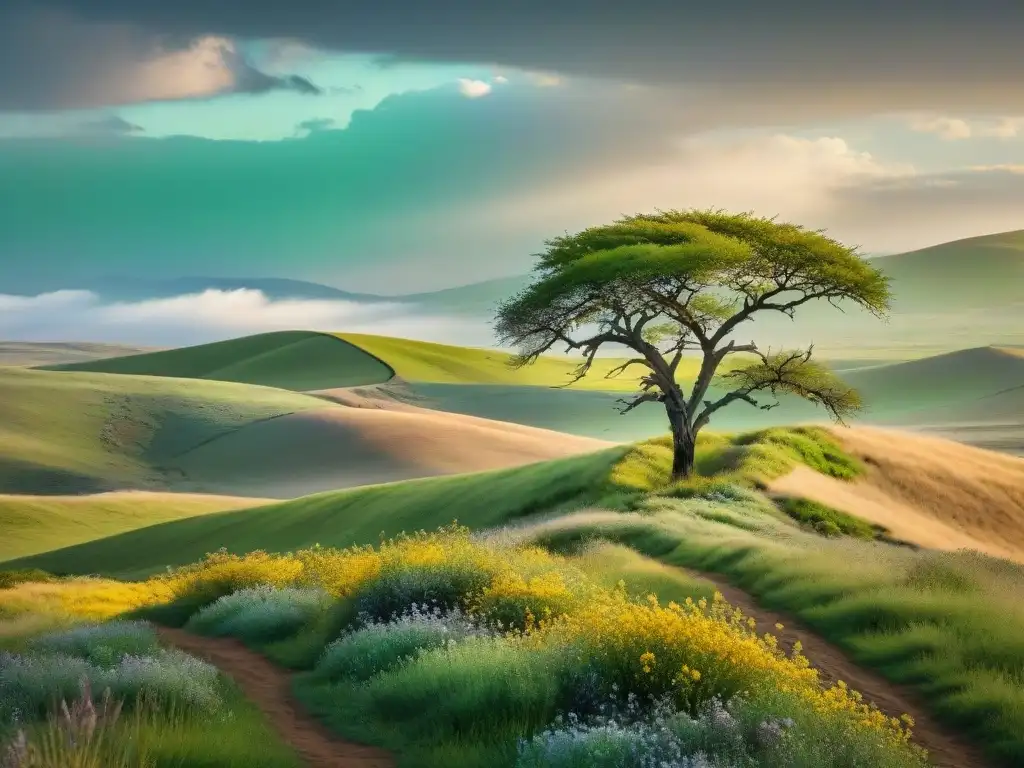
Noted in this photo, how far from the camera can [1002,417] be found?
11462 cm

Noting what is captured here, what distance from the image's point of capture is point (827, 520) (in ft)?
108

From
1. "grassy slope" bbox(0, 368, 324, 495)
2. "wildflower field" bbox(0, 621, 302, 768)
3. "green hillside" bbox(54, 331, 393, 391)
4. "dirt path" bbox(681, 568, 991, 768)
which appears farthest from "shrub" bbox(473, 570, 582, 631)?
"green hillside" bbox(54, 331, 393, 391)

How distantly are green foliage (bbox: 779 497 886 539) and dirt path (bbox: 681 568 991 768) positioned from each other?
13.4 metres

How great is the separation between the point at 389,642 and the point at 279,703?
5.49 feet

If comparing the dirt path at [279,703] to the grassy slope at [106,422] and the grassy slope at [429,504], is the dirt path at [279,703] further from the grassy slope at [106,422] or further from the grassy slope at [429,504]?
the grassy slope at [106,422]

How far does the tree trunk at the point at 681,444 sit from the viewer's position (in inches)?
1405

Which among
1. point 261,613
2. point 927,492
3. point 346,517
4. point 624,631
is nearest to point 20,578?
point 346,517

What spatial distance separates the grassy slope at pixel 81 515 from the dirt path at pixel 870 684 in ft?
144

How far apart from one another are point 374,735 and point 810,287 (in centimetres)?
2958

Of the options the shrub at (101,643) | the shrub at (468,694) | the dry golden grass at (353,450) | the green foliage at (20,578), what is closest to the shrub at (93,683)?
the shrub at (101,643)

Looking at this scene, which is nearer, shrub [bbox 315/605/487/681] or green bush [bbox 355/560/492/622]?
shrub [bbox 315/605/487/681]

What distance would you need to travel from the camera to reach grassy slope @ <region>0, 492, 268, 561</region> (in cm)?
5428

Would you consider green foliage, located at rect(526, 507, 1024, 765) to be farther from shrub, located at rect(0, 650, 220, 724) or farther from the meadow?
shrub, located at rect(0, 650, 220, 724)

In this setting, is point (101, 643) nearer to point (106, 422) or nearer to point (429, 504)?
point (429, 504)
